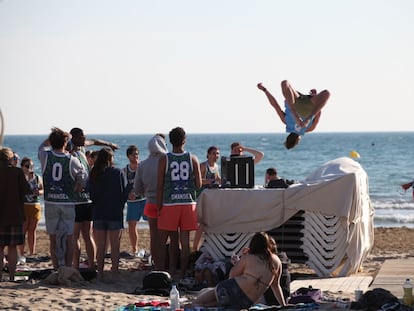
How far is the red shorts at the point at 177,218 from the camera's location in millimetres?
11086

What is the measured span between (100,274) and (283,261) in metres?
2.21

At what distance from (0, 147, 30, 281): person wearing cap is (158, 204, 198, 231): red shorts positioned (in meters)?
1.58

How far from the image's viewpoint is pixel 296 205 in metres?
11.3

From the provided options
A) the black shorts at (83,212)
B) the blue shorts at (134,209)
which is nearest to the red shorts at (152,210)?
the black shorts at (83,212)

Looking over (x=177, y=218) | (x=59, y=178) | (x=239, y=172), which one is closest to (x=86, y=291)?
(x=59, y=178)

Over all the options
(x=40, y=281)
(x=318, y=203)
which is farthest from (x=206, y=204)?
(x=40, y=281)

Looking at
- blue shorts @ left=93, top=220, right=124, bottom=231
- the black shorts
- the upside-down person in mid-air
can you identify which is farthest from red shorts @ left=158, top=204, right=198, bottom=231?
the upside-down person in mid-air

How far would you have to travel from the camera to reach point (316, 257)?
1141 cm

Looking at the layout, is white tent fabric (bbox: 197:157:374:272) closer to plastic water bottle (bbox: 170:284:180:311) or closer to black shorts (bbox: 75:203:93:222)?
black shorts (bbox: 75:203:93:222)

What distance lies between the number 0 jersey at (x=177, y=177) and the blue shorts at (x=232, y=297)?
7.63 feet

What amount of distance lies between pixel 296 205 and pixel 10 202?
311 cm

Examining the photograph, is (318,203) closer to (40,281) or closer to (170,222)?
(170,222)

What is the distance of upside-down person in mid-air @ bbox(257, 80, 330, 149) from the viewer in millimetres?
10984

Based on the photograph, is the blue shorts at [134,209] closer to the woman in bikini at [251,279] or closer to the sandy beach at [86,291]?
the sandy beach at [86,291]
